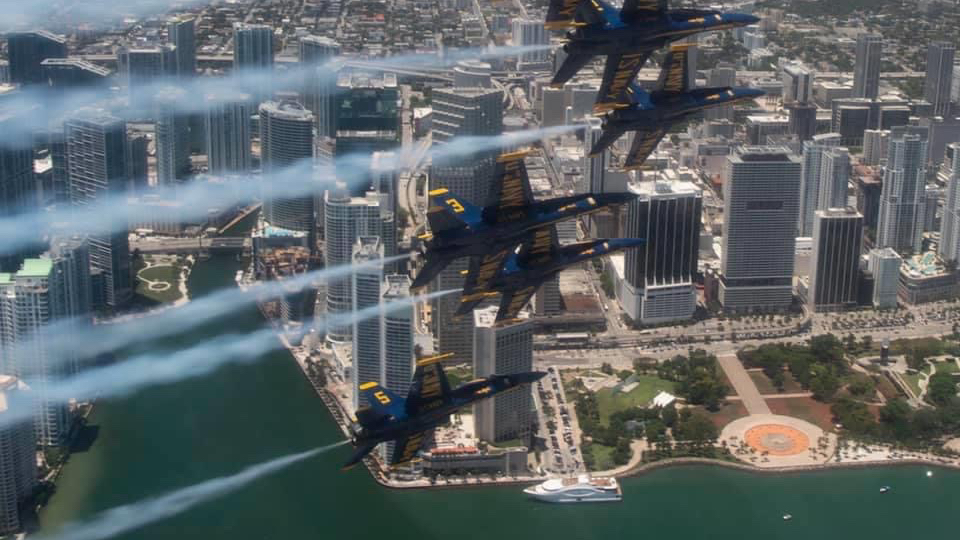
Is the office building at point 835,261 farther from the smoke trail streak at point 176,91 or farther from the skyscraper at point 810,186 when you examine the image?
the smoke trail streak at point 176,91

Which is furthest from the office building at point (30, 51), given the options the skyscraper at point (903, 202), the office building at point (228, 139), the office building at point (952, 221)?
the office building at point (952, 221)

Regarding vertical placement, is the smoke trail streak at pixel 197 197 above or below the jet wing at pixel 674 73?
below

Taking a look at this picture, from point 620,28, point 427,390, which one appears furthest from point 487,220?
point 620,28

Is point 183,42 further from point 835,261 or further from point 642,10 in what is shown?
point 642,10

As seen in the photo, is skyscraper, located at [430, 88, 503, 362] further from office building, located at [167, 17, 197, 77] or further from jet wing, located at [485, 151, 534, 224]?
office building, located at [167, 17, 197, 77]

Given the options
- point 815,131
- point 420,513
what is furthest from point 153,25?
point 420,513

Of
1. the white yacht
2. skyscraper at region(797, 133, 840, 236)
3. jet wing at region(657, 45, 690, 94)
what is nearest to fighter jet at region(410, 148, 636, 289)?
jet wing at region(657, 45, 690, 94)
